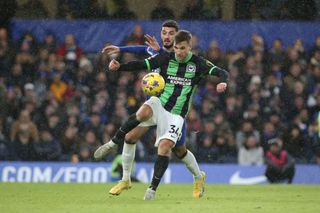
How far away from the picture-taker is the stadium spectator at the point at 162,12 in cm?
2121

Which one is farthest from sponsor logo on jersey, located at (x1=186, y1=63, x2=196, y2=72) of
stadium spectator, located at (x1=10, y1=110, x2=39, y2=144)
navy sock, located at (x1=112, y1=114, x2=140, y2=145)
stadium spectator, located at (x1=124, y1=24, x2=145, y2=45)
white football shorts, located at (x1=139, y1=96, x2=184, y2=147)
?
stadium spectator, located at (x1=124, y1=24, x2=145, y2=45)

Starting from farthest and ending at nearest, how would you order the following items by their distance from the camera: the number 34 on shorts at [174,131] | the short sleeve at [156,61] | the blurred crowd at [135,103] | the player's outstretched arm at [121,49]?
1. the blurred crowd at [135,103]
2. the player's outstretched arm at [121,49]
3. the short sleeve at [156,61]
4. the number 34 on shorts at [174,131]

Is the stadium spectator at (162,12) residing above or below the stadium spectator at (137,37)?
above

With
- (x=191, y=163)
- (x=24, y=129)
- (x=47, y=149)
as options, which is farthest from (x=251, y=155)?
(x=191, y=163)

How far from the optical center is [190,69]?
11320 millimetres

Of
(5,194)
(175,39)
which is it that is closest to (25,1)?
(5,194)

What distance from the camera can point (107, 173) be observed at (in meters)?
18.2

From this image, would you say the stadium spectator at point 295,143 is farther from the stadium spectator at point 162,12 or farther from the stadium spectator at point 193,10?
the stadium spectator at point 162,12

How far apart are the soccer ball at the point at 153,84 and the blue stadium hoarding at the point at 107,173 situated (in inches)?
281

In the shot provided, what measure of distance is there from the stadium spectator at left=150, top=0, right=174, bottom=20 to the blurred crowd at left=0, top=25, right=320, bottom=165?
2.95 ft

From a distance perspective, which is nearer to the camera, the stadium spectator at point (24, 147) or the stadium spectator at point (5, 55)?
the stadium spectator at point (24, 147)

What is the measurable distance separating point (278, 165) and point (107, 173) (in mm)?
3459

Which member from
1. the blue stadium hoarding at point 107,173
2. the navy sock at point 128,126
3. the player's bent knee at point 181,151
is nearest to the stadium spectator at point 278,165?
the blue stadium hoarding at point 107,173

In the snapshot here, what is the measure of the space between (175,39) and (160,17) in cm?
1043
